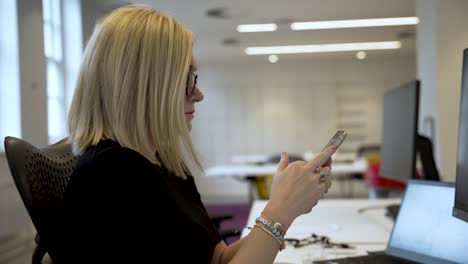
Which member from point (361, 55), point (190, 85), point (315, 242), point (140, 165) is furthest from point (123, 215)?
point (361, 55)

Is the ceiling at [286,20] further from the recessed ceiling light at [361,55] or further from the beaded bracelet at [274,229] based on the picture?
the beaded bracelet at [274,229]

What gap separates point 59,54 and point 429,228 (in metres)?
1.26

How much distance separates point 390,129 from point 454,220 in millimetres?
794

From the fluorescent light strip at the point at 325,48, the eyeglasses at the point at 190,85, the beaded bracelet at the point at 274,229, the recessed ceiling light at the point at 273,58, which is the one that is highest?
the fluorescent light strip at the point at 325,48

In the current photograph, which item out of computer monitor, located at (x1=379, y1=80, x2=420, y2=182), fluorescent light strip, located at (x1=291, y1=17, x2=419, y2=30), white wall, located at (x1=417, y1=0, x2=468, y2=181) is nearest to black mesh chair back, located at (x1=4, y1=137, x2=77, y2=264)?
computer monitor, located at (x1=379, y1=80, x2=420, y2=182)

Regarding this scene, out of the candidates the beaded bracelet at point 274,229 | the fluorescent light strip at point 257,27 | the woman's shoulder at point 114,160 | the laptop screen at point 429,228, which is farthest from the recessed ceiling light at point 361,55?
the woman's shoulder at point 114,160

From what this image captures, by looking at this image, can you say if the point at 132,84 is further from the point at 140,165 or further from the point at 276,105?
the point at 276,105

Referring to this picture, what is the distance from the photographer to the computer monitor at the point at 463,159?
96cm

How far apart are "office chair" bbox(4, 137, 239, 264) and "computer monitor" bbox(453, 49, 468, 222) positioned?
88 cm

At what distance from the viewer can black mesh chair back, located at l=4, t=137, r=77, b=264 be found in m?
0.83

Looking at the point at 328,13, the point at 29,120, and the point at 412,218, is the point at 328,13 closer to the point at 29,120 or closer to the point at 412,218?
the point at 412,218

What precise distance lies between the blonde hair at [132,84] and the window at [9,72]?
0.34m

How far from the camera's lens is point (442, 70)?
335 cm

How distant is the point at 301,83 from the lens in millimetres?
7781
